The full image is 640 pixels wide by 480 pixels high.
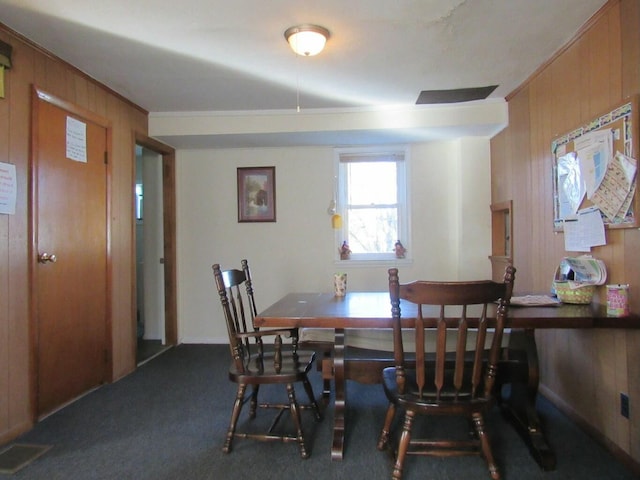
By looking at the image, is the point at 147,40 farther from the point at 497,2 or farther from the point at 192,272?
the point at 192,272

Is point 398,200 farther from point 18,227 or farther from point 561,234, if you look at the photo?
point 18,227

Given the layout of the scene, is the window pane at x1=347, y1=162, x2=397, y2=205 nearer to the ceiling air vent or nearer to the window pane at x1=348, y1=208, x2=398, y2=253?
the window pane at x1=348, y1=208, x2=398, y2=253

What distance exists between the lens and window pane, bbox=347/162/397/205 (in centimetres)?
417

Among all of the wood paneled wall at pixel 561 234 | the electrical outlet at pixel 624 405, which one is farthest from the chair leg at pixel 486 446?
the electrical outlet at pixel 624 405

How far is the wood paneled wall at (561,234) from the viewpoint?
1899 mm

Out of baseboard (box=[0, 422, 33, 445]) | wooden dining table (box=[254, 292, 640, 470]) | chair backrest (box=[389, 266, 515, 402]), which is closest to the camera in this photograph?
chair backrest (box=[389, 266, 515, 402])

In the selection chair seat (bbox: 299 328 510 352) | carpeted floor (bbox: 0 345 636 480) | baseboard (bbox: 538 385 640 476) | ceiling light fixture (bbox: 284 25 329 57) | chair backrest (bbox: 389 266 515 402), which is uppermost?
ceiling light fixture (bbox: 284 25 329 57)

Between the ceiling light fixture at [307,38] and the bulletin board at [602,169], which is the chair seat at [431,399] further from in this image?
the ceiling light fixture at [307,38]

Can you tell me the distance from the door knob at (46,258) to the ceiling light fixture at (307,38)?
2.02m

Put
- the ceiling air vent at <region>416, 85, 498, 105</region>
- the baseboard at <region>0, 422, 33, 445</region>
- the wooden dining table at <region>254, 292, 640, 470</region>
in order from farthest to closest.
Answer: the ceiling air vent at <region>416, 85, 498, 105</region>
the baseboard at <region>0, 422, 33, 445</region>
the wooden dining table at <region>254, 292, 640, 470</region>

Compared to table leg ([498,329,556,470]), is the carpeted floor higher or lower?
lower

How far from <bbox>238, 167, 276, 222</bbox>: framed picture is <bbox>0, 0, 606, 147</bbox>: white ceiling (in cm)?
87

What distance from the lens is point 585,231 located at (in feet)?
7.24

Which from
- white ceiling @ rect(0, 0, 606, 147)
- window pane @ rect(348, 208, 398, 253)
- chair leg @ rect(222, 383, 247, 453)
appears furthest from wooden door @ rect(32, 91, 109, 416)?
window pane @ rect(348, 208, 398, 253)
